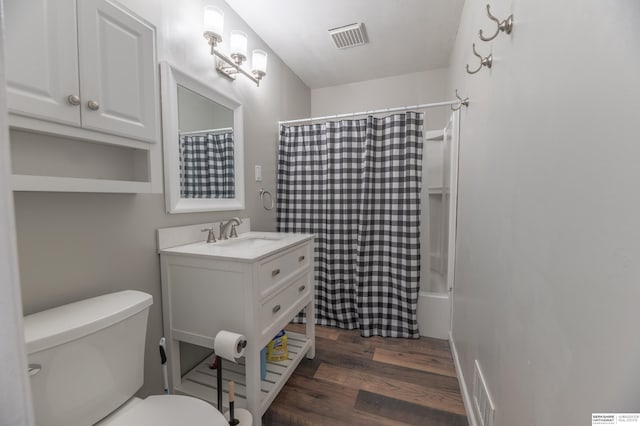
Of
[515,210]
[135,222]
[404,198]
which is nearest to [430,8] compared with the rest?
[404,198]

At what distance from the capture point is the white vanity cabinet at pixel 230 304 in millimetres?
1113

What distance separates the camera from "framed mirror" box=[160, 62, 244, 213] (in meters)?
1.30

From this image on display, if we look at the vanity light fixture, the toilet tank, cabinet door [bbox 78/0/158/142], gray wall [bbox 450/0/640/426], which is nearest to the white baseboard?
gray wall [bbox 450/0/640/426]

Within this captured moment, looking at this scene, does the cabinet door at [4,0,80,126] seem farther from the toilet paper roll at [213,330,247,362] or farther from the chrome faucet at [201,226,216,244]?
the toilet paper roll at [213,330,247,362]

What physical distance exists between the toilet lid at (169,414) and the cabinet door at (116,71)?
3.12 feet

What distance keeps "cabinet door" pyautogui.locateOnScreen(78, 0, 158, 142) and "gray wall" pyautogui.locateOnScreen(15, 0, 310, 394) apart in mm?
275

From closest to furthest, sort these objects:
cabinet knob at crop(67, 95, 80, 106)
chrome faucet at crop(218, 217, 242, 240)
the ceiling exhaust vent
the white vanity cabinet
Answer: cabinet knob at crop(67, 95, 80, 106)
the white vanity cabinet
chrome faucet at crop(218, 217, 242, 240)
the ceiling exhaust vent

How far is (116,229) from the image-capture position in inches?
42.8

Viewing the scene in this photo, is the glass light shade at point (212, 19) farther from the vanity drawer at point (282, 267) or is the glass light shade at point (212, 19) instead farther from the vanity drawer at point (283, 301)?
the vanity drawer at point (283, 301)

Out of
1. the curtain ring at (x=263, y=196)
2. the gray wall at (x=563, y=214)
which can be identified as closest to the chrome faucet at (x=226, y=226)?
the curtain ring at (x=263, y=196)

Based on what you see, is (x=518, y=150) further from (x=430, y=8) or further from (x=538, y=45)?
(x=430, y=8)

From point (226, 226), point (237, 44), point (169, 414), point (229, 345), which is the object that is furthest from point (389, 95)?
point (169, 414)

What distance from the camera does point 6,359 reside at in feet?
0.83

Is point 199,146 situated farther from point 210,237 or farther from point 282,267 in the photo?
point 282,267
